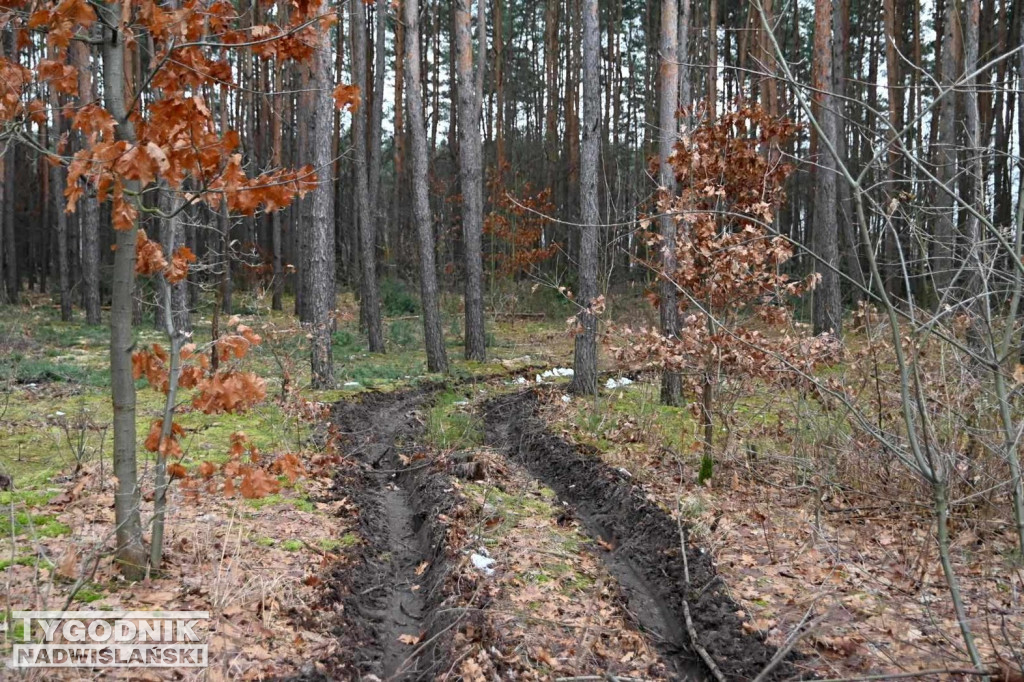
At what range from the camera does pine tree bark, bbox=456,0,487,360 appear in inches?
536

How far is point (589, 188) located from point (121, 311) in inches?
297

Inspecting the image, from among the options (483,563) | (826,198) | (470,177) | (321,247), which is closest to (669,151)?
(321,247)

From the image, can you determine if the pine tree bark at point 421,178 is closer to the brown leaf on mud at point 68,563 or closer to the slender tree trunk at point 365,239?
the slender tree trunk at point 365,239

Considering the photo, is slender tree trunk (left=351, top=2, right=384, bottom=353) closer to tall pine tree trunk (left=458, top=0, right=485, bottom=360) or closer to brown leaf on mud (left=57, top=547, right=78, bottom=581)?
tall pine tree trunk (left=458, top=0, right=485, bottom=360)

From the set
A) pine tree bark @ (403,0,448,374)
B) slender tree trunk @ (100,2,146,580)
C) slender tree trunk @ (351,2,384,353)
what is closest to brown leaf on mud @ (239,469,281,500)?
slender tree trunk @ (100,2,146,580)

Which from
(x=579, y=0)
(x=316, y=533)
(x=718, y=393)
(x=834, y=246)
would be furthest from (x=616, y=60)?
(x=316, y=533)

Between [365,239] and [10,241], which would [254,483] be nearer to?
[365,239]

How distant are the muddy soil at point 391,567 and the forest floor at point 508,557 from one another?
0.02 m

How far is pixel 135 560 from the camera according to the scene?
14.1 feet

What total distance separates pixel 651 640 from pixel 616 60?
29.3 metres

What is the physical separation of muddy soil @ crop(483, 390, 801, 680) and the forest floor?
0.02 meters

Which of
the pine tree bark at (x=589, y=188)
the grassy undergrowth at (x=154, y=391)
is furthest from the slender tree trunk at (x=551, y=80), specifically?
the pine tree bark at (x=589, y=188)

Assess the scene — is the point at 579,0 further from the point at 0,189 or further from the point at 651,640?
the point at 651,640

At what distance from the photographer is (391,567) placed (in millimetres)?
5512
